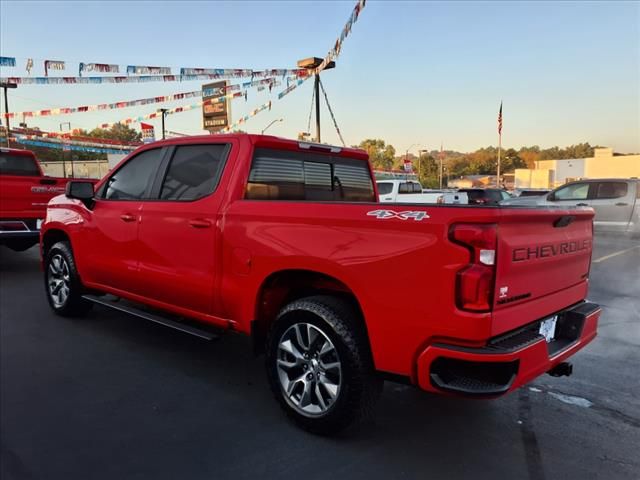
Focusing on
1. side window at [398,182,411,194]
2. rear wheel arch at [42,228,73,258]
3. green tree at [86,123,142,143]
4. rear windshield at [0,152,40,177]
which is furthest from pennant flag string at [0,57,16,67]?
green tree at [86,123,142,143]

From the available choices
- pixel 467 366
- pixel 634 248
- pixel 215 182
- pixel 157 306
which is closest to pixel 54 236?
pixel 157 306

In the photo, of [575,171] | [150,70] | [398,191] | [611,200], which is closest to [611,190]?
[611,200]

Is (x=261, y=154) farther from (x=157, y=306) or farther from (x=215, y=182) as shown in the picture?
(x=157, y=306)

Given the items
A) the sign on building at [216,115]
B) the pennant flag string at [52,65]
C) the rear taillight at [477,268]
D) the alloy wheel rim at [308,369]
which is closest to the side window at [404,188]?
the sign on building at [216,115]

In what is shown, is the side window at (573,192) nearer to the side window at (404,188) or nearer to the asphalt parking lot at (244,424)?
the side window at (404,188)

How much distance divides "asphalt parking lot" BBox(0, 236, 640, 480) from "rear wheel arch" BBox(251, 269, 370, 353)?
551mm

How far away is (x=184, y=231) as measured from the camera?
12.8 ft

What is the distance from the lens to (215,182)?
150 inches

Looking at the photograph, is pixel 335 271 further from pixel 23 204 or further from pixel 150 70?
pixel 150 70

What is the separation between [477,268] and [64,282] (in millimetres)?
4761

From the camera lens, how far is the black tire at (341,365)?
113 inches

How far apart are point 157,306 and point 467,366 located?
9.20ft

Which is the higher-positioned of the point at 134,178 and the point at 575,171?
the point at 575,171

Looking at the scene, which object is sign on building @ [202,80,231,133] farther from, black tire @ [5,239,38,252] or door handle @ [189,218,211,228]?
door handle @ [189,218,211,228]
